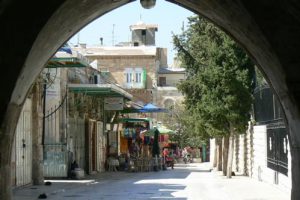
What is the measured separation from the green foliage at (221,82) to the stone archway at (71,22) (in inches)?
737

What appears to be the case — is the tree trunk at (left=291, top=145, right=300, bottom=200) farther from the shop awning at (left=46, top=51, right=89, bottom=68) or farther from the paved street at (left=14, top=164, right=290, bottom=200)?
the shop awning at (left=46, top=51, right=89, bottom=68)

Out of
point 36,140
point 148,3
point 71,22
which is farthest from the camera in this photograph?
point 36,140

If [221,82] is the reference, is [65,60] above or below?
above

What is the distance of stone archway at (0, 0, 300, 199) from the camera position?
7883 millimetres

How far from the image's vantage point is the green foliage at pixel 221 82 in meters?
28.2

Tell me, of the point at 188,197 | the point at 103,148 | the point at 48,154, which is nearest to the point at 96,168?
the point at 103,148

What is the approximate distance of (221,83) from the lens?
2844cm

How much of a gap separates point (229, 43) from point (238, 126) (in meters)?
3.90

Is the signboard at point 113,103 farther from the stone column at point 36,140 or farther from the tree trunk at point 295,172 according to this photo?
the tree trunk at point 295,172

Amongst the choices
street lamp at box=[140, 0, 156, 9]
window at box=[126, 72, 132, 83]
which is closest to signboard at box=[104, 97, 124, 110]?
street lamp at box=[140, 0, 156, 9]

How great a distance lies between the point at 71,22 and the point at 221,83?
64.3ft

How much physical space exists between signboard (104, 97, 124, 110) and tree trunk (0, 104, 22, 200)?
27298 millimetres

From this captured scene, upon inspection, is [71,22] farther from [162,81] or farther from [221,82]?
[162,81]

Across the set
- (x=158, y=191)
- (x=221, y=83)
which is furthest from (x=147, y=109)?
(x=158, y=191)
